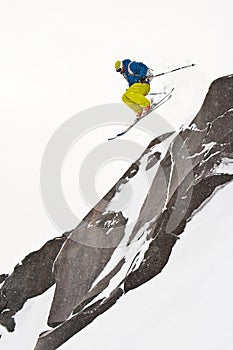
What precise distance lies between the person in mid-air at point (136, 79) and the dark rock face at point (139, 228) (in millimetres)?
2151

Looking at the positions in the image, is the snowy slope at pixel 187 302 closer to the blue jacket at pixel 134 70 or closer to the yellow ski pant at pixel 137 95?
the yellow ski pant at pixel 137 95

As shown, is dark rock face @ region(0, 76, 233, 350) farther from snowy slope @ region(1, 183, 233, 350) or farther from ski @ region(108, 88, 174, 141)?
ski @ region(108, 88, 174, 141)

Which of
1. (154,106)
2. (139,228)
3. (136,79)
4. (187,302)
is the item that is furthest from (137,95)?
(187,302)

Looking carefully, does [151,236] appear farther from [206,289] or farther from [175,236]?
[206,289]

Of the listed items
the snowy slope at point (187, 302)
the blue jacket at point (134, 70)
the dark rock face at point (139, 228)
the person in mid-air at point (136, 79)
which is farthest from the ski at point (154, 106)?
the snowy slope at point (187, 302)

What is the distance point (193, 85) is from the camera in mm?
20922

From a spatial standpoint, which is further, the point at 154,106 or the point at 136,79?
the point at 154,106

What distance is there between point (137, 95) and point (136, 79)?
22.4 inches

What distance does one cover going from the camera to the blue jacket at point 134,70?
16.4 meters

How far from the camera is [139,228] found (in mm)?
16688

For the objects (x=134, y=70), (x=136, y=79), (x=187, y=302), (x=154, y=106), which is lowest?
(x=187, y=302)

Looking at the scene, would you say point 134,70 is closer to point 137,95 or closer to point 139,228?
point 137,95

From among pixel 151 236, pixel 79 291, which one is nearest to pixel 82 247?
pixel 79 291

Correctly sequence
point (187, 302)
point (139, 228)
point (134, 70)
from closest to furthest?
point (187, 302)
point (134, 70)
point (139, 228)
